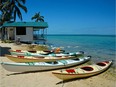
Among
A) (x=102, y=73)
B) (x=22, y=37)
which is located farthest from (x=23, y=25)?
(x=102, y=73)

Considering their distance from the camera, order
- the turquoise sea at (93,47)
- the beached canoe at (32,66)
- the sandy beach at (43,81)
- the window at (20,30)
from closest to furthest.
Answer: the sandy beach at (43,81) < the beached canoe at (32,66) < the turquoise sea at (93,47) < the window at (20,30)

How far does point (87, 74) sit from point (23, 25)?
1853cm

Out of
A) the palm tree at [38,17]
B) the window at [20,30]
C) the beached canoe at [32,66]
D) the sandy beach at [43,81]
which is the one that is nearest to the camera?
the sandy beach at [43,81]

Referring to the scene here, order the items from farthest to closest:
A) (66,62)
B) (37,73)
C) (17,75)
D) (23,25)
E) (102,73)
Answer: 1. (23,25)
2. (66,62)
3. (102,73)
4. (37,73)
5. (17,75)

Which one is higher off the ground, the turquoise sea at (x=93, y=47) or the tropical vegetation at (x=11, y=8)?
the tropical vegetation at (x=11, y=8)

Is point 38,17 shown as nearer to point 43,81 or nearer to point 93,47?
point 93,47

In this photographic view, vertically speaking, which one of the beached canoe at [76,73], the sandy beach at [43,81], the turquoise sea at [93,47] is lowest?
the turquoise sea at [93,47]

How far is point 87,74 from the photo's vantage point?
972cm

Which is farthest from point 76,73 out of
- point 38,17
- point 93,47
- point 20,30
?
point 38,17

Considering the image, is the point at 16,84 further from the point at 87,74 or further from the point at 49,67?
the point at 87,74

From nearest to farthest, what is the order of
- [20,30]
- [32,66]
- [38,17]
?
[32,66] < [20,30] < [38,17]

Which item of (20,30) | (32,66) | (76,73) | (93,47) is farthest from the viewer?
(93,47)

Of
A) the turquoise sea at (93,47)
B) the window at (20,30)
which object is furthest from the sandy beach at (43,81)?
A: the window at (20,30)

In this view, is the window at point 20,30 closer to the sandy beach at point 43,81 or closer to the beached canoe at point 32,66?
the beached canoe at point 32,66
